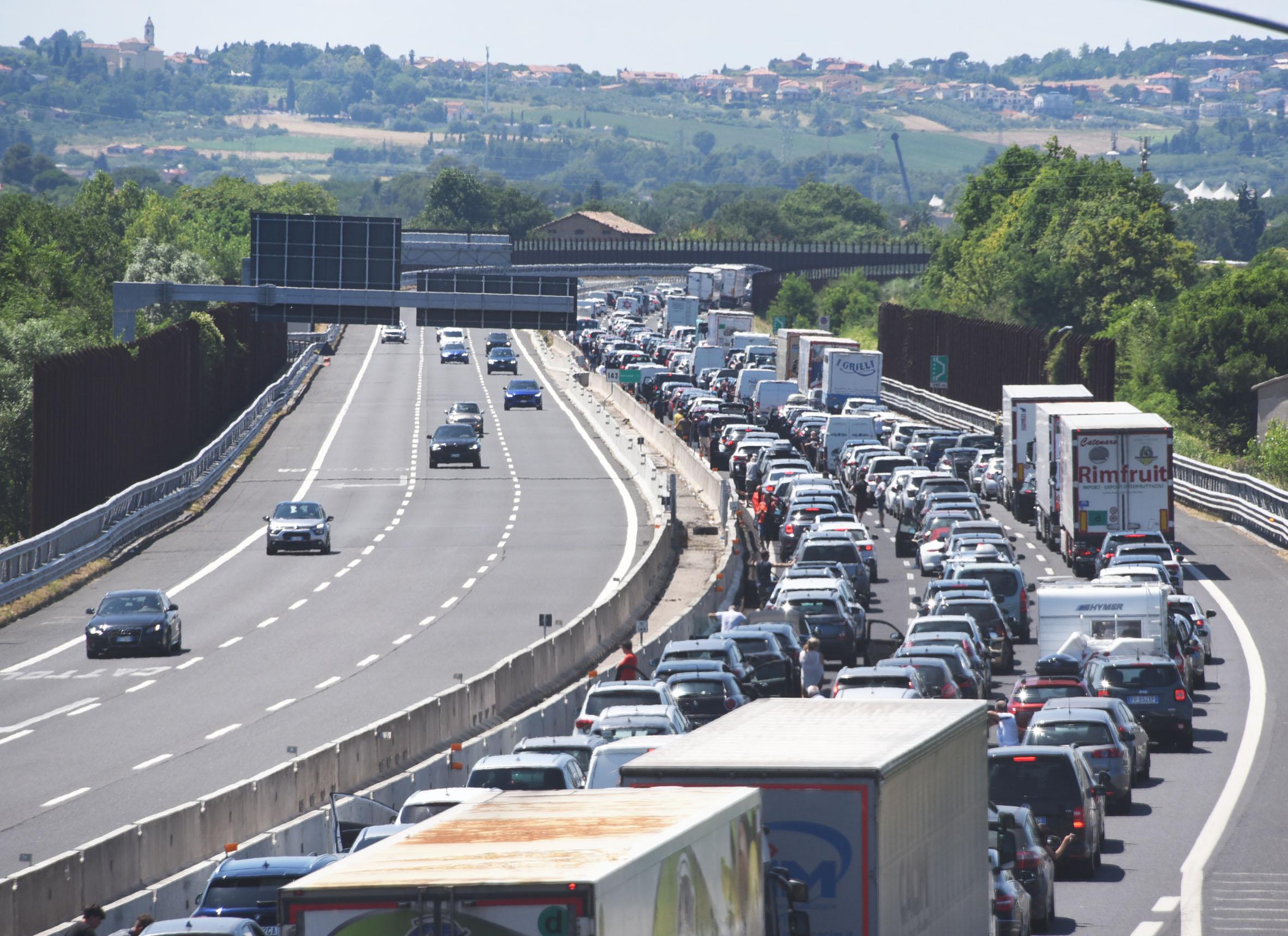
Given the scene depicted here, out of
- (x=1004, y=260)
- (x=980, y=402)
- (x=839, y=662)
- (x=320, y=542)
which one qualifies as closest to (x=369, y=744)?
(x=839, y=662)

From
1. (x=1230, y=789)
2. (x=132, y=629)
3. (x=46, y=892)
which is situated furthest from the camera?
(x=132, y=629)

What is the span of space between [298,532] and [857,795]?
41.6 meters

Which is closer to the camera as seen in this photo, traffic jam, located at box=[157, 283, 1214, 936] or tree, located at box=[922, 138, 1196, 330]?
traffic jam, located at box=[157, 283, 1214, 936]

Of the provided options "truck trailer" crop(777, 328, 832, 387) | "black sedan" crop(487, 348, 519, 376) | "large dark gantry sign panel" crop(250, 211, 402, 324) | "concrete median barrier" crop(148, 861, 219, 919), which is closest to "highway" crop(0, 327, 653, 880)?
"concrete median barrier" crop(148, 861, 219, 919)

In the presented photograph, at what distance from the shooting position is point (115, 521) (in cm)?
5269

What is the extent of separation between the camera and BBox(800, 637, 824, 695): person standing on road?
30375mm

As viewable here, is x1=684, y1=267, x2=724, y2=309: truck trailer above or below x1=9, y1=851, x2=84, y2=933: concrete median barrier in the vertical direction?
below

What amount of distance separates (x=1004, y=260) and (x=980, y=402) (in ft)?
169

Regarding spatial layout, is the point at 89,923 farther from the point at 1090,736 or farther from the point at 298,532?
the point at 298,532

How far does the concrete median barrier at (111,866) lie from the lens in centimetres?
1733

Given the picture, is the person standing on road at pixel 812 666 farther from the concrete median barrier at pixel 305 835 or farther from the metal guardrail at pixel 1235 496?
the metal guardrail at pixel 1235 496

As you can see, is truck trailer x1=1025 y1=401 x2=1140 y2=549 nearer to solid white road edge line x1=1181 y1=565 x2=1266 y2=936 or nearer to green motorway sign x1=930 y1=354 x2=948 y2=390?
solid white road edge line x1=1181 y1=565 x2=1266 y2=936

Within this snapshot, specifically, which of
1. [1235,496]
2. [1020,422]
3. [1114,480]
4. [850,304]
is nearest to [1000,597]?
[1114,480]

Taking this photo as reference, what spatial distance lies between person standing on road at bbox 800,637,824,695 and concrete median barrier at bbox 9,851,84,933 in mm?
14572
